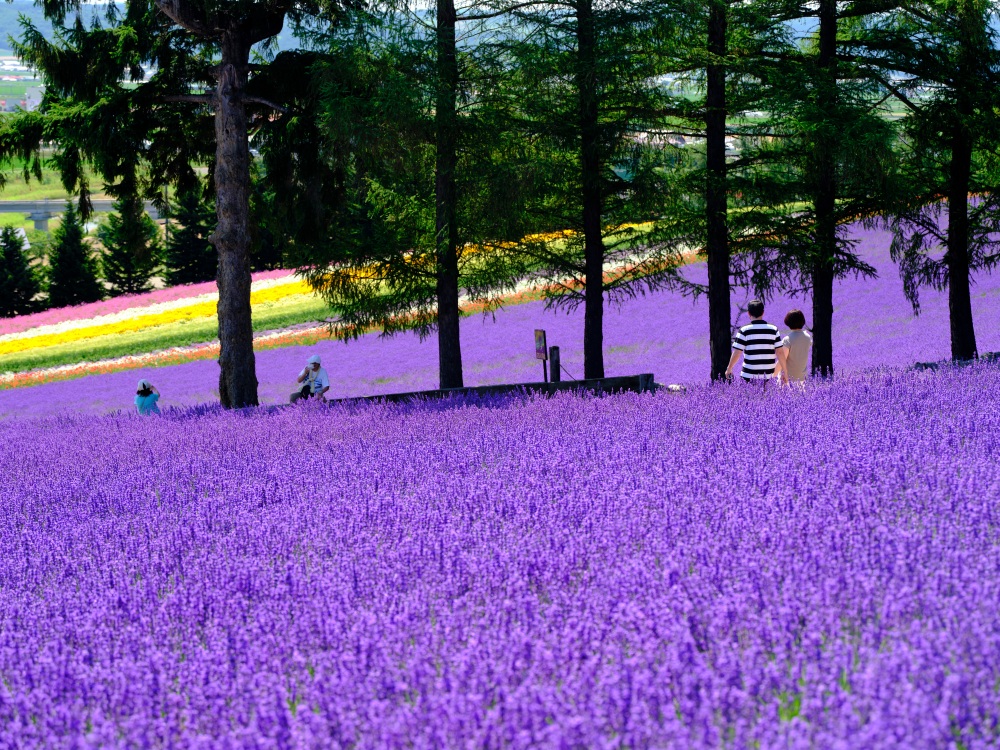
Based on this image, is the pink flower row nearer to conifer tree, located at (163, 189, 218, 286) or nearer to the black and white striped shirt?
conifer tree, located at (163, 189, 218, 286)

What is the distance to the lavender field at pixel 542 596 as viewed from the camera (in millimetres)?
3033

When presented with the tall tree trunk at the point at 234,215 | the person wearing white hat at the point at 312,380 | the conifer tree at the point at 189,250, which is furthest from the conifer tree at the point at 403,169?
the conifer tree at the point at 189,250

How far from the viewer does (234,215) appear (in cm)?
1686

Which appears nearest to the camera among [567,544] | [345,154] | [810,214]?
[567,544]

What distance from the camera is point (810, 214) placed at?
1808 cm

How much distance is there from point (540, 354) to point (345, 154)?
4235mm

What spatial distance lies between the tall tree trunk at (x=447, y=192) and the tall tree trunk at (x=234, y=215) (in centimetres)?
308

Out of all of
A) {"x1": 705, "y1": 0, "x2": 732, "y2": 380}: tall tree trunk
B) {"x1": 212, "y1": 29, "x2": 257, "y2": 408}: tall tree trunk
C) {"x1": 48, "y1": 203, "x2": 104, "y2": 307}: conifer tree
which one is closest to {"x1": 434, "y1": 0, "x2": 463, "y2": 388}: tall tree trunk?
{"x1": 212, "y1": 29, "x2": 257, "y2": 408}: tall tree trunk

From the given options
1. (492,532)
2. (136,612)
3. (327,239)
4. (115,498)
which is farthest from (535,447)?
(327,239)

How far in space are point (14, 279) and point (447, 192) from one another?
2050 inches

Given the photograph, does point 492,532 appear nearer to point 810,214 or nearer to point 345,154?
point 345,154

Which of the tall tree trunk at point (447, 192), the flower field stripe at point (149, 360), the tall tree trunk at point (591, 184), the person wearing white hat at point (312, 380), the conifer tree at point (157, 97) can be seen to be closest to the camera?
the tall tree trunk at point (447, 192)

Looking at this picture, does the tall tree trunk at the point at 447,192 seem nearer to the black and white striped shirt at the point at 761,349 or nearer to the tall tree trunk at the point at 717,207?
the tall tree trunk at the point at 717,207

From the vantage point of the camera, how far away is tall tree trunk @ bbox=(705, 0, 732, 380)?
56.6ft
